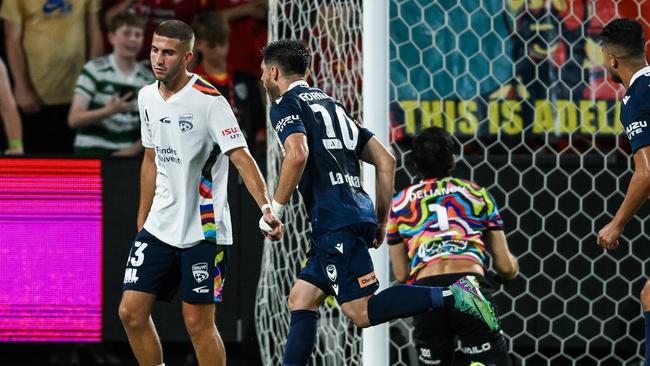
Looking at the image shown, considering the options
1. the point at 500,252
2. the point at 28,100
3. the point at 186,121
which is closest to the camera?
the point at 186,121

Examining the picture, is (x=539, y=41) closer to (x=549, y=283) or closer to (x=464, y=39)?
(x=464, y=39)

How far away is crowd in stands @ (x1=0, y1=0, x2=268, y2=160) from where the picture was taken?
26.2 ft

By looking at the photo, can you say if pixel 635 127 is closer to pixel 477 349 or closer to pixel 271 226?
pixel 477 349

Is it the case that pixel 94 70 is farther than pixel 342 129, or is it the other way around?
pixel 94 70

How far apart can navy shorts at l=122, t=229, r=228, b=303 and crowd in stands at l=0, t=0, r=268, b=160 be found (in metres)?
2.44

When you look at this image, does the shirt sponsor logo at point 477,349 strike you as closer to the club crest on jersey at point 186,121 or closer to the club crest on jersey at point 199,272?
the club crest on jersey at point 199,272

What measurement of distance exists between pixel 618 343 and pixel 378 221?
7.28 ft

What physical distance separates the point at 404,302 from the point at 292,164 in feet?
2.51

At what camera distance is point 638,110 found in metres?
5.02

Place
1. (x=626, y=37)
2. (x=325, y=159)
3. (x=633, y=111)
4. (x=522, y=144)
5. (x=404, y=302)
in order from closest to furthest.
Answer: (x=633, y=111)
(x=626, y=37)
(x=404, y=302)
(x=325, y=159)
(x=522, y=144)

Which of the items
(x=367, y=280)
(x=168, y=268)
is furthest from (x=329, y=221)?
(x=168, y=268)

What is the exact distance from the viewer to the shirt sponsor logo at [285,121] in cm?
523

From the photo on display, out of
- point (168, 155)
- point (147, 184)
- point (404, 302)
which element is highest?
point (168, 155)

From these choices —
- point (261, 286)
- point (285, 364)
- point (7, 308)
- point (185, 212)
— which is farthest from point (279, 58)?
point (7, 308)
